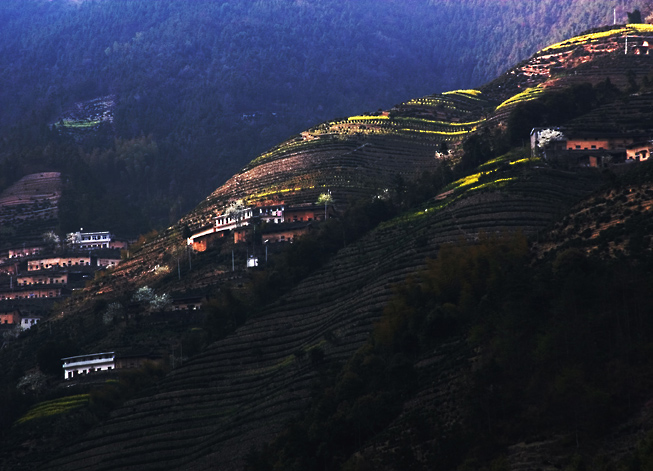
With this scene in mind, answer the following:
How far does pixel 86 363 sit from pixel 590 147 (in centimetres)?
3763

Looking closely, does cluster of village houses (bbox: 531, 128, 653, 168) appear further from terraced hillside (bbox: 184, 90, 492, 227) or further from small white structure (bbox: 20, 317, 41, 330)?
small white structure (bbox: 20, 317, 41, 330)

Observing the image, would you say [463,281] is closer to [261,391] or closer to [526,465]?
[261,391]

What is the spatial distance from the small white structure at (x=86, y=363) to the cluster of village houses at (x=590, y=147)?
32.3m

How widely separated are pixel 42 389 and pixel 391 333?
31320mm

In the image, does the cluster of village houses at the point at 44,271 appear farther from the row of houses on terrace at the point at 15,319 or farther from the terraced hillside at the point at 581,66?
the terraced hillside at the point at 581,66

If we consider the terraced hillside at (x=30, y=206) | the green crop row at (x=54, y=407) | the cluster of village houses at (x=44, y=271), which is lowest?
the green crop row at (x=54, y=407)

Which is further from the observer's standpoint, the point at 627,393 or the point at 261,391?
the point at 261,391

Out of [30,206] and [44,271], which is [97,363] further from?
[30,206]

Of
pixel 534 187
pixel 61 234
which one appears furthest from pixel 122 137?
pixel 534 187

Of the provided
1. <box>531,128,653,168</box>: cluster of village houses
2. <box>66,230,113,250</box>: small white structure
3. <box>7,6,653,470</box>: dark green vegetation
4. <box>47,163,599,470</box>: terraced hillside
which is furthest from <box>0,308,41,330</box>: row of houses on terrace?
<box>531,128,653,168</box>: cluster of village houses

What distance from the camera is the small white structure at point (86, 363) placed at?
3127 inches

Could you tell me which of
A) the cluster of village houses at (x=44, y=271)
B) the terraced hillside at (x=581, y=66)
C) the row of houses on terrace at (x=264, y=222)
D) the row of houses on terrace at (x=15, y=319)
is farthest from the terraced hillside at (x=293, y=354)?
the cluster of village houses at (x=44, y=271)

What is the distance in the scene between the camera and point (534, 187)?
72.8 meters

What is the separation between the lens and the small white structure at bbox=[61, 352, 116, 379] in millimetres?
79438
